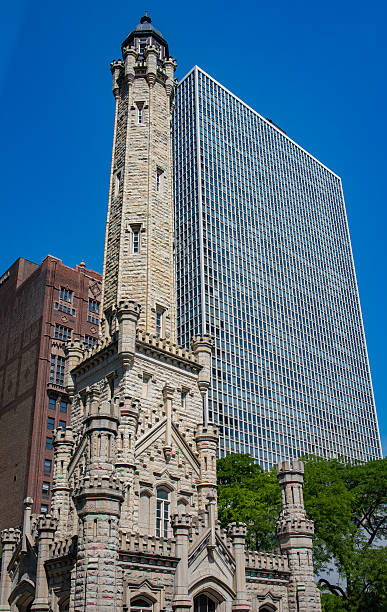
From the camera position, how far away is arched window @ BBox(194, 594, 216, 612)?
101ft

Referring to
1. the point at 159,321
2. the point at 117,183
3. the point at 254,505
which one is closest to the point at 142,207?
the point at 117,183

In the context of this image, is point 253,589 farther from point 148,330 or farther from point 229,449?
point 229,449

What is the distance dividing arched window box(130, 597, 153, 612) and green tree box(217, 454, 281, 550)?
19.3 metres

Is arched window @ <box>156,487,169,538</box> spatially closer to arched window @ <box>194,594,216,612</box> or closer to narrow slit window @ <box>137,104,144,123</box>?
arched window @ <box>194,594,216,612</box>

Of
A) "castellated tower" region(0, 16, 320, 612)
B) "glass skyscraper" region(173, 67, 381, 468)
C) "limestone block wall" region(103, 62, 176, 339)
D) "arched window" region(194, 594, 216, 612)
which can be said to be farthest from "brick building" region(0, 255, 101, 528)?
"arched window" region(194, 594, 216, 612)

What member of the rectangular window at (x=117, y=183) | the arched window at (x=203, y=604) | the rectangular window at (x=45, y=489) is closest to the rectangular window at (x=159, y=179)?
the rectangular window at (x=117, y=183)

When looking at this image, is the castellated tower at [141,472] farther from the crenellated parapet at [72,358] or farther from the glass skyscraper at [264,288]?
the glass skyscraper at [264,288]

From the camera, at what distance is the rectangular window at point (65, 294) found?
93.1 m

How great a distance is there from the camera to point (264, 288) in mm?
139250

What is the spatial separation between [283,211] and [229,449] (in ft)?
225

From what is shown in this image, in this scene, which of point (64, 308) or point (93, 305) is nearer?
point (64, 308)

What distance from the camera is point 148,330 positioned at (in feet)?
128

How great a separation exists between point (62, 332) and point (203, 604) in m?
62.8

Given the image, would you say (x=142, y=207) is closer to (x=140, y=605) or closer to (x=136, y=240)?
(x=136, y=240)
